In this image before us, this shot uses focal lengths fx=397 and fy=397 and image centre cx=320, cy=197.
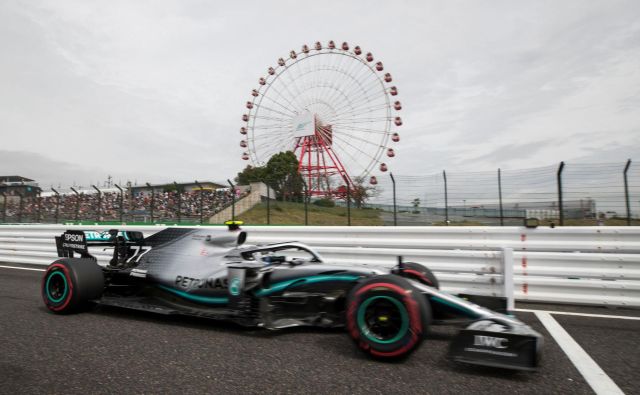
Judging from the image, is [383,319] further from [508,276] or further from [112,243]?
[112,243]

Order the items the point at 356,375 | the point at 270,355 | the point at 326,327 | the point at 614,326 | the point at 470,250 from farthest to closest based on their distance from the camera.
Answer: the point at 470,250 → the point at 614,326 → the point at 326,327 → the point at 270,355 → the point at 356,375

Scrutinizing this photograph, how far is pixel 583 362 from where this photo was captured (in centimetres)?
298

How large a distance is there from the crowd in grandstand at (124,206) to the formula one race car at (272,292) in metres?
10.4

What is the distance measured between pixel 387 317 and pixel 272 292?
1.22 metres

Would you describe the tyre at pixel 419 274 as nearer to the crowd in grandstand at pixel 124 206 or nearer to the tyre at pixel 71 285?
the tyre at pixel 71 285

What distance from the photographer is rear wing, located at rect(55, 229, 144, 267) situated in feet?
16.3

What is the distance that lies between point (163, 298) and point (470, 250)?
396 cm

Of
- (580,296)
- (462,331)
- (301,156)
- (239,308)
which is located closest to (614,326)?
(580,296)

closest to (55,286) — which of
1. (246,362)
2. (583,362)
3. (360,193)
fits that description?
(246,362)

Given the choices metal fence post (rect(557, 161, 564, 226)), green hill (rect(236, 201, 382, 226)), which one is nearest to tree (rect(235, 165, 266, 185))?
green hill (rect(236, 201, 382, 226))

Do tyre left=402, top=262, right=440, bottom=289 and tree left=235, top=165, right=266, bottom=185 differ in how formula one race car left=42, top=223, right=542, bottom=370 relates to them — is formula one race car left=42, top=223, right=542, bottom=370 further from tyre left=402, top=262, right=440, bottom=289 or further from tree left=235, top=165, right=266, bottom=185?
tree left=235, top=165, right=266, bottom=185

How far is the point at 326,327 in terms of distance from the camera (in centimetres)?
367

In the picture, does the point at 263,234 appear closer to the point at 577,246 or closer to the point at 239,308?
the point at 239,308

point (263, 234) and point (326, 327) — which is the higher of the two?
point (263, 234)
